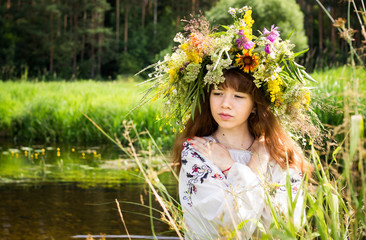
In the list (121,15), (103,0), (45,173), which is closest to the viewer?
(45,173)

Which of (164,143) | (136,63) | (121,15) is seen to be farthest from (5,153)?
(121,15)

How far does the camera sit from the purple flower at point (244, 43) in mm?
2457

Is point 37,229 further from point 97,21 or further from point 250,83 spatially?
point 97,21

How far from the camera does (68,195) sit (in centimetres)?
538

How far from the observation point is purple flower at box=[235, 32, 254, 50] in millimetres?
2457

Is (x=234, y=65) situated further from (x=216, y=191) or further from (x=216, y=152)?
(x=216, y=191)

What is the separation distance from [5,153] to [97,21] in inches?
899

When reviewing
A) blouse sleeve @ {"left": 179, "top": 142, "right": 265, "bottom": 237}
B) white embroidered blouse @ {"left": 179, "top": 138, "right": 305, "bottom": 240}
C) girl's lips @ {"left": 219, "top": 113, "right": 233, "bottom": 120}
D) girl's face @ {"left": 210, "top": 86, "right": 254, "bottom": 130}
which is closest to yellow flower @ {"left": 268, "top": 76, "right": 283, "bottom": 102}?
girl's face @ {"left": 210, "top": 86, "right": 254, "bottom": 130}

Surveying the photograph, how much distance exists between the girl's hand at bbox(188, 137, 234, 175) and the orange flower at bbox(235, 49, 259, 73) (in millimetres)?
397

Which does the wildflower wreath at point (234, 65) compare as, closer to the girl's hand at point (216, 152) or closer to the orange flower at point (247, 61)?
the orange flower at point (247, 61)

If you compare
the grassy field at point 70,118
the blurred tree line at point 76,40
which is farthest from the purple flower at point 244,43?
the blurred tree line at point 76,40

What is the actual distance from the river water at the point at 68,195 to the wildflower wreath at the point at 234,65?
82 cm

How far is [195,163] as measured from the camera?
93.4 inches

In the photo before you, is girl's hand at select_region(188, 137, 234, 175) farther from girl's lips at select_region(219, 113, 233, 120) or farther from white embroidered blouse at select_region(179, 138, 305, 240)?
girl's lips at select_region(219, 113, 233, 120)
